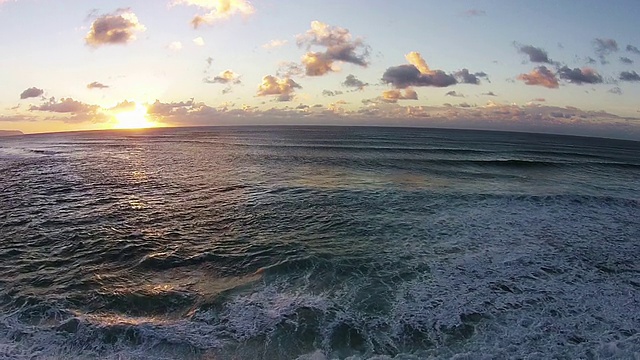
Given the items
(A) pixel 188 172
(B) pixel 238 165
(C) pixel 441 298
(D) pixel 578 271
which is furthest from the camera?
(B) pixel 238 165

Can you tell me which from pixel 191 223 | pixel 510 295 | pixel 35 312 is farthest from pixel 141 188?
pixel 510 295

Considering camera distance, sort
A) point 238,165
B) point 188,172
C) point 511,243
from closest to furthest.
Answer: point 511,243, point 188,172, point 238,165

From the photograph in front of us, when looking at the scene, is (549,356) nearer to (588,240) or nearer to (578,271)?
(578,271)

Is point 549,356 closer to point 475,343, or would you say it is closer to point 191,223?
point 475,343

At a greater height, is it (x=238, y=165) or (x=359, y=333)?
(x=238, y=165)

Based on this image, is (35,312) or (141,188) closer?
(35,312)

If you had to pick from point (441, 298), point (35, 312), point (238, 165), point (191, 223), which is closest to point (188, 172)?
point (238, 165)
